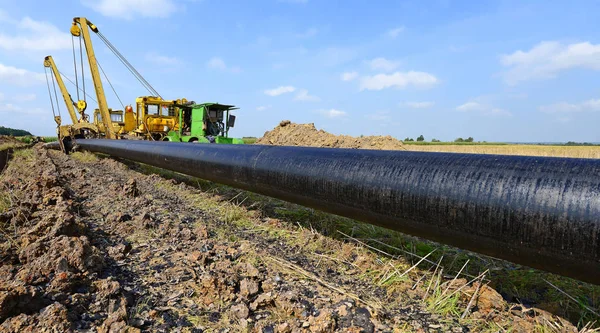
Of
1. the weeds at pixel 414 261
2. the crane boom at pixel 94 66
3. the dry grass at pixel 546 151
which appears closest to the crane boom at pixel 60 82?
the crane boom at pixel 94 66

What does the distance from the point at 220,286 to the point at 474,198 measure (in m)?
1.39

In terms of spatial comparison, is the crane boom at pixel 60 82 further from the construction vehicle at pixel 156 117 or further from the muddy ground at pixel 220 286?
the muddy ground at pixel 220 286

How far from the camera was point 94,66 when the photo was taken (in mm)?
11883

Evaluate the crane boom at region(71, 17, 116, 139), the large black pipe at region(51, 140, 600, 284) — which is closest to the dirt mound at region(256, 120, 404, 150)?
the crane boom at region(71, 17, 116, 139)

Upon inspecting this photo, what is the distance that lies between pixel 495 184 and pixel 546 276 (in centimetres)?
107

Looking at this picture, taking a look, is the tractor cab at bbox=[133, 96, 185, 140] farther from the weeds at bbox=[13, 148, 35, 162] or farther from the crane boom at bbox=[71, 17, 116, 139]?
the weeds at bbox=[13, 148, 35, 162]

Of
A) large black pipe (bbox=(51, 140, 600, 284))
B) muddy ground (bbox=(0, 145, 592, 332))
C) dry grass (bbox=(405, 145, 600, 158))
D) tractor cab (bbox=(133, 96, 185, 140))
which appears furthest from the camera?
dry grass (bbox=(405, 145, 600, 158))

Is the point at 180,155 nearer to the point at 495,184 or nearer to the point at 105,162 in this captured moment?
the point at 495,184

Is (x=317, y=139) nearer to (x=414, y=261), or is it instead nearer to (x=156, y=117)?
(x=156, y=117)

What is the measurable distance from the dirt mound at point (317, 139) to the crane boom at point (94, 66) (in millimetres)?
6212

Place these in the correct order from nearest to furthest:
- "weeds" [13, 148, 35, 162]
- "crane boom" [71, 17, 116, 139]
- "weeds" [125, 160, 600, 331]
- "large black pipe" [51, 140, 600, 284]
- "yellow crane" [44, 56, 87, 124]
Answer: "large black pipe" [51, 140, 600, 284] → "weeds" [125, 160, 600, 331] → "weeds" [13, 148, 35, 162] → "crane boom" [71, 17, 116, 139] → "yellow crane" [44, 56, 87, 124]

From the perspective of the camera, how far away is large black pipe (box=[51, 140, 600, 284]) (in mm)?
1352

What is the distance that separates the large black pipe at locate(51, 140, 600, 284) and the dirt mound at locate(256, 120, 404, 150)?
32.5ft

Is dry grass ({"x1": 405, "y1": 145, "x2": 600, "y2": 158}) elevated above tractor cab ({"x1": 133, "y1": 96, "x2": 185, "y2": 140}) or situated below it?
below
